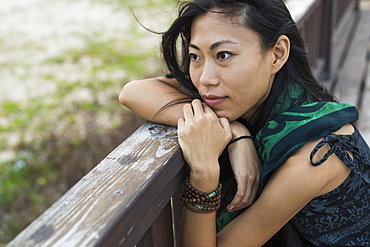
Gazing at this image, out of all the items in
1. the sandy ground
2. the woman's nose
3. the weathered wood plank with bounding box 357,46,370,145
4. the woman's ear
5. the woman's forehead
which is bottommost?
the sandy ground

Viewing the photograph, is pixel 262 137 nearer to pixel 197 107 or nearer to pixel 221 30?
pixel 197 107

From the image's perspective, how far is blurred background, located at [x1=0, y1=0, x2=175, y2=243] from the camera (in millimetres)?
4047

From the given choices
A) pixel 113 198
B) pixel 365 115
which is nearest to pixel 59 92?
pixel 365 115

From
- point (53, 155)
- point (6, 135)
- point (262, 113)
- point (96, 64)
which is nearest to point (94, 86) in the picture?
point (96, 64)

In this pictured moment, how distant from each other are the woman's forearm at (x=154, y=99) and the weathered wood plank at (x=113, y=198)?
0.14m

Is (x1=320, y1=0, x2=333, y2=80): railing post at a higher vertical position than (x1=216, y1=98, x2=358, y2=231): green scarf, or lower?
lower

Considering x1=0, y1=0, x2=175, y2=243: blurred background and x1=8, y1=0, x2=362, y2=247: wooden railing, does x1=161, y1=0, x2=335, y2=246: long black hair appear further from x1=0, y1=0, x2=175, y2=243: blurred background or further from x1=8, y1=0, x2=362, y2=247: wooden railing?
x1=8, y1=0, x2=362, y2=247: wooden railing

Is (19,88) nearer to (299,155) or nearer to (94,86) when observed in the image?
(94,86)

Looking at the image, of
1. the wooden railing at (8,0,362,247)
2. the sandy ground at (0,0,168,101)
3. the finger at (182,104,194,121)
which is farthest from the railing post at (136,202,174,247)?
the sandy ground at (0,0,168,101)

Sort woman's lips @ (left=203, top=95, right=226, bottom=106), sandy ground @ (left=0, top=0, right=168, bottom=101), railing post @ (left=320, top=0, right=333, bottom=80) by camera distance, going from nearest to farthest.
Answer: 1. woman's lips @ (left=203, top=95, right=226, bottom=106)
2. railing post @ (left=320, top=0, right=333, bottom=80)
3. sandy ground @ (left=0, top=0, right=168, bottom=101)

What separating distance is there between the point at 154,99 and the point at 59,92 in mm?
4536

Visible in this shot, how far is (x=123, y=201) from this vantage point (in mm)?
947

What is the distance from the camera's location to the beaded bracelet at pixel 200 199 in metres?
1.28

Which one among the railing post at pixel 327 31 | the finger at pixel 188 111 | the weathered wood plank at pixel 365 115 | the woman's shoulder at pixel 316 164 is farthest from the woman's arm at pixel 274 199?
the railing post at pixel 327 31
